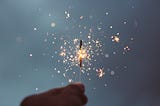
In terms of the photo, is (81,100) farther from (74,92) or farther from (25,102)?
(25,102)

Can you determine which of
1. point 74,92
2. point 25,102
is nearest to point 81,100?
point 74,92

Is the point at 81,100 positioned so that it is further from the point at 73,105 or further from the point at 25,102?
the point at 25,102
